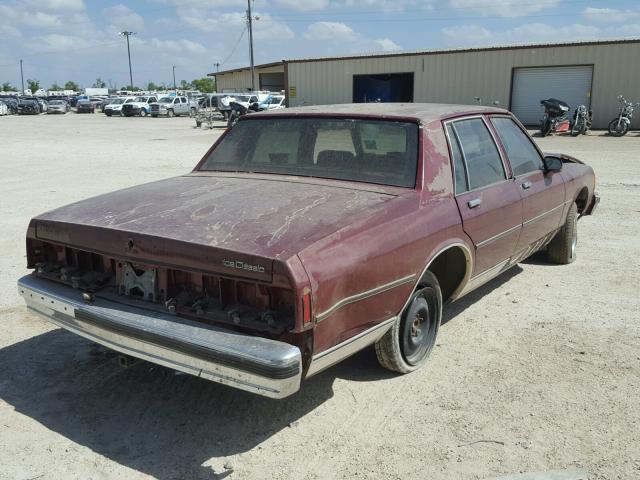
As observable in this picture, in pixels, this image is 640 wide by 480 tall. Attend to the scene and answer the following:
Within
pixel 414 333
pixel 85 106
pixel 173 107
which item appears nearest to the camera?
pixel 414 333

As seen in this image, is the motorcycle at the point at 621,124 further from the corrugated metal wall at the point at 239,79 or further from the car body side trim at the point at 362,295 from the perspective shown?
the corrugated metal wall at the point at 239,79

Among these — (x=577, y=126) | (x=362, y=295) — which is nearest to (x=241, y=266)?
(x=362, y=295)

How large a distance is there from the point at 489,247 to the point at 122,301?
8.15 ft

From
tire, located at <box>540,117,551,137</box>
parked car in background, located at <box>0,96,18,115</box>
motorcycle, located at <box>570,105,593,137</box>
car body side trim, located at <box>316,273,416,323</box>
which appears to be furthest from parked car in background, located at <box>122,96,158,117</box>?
car body side trim, located at <box>316,273,416,323</box>

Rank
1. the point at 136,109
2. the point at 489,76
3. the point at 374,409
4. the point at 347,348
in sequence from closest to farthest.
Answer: the point at 347,348 < the point at 374,409 < the point at 489,76 < the point at 136,109

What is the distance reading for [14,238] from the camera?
7238 mm

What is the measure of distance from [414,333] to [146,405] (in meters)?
1.64

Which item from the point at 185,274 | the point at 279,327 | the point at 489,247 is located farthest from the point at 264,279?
the point at 489,247

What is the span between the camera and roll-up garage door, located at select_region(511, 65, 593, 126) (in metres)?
26.9

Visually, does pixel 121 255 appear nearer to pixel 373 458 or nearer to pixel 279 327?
pixel 279 327

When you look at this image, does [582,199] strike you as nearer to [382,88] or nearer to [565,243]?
[565,243]

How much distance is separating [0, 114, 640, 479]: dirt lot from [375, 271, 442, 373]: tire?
0.12 metres

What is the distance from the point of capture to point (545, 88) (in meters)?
27.8

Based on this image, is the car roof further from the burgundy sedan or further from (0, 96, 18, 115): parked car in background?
(0, 96, 18, 115): parked car in background
